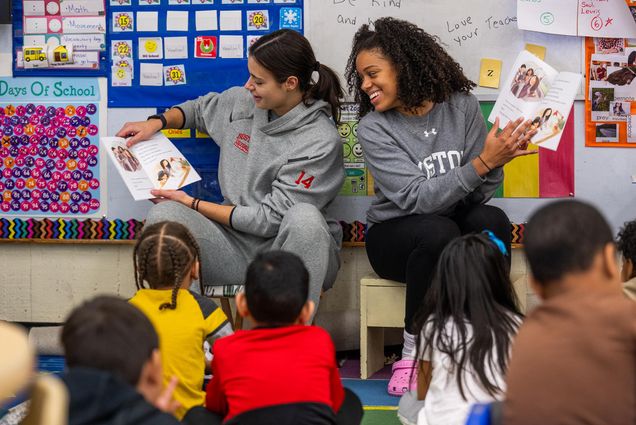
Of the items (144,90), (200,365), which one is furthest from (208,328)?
(144,90)

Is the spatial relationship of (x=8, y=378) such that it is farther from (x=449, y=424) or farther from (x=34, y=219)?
(x=34, y=219)

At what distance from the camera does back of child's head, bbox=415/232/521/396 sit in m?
2.16

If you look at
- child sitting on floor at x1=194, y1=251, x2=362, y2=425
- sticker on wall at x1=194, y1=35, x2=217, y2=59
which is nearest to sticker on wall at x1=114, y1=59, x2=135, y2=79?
sticker on wall at x1=194, y1=35, x2=217, y2=59

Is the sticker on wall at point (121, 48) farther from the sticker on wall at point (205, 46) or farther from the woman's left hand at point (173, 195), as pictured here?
the woman's left hand at point (173, 195)

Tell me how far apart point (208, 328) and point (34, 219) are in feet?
5.92

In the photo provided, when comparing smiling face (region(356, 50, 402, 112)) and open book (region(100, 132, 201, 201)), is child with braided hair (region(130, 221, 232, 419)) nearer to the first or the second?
open book (region(100, 132, 201, 201))

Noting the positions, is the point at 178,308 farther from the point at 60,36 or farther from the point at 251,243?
the point at 60,36

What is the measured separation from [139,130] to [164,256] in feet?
3.91

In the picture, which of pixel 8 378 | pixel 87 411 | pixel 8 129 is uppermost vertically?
pixel 8 129

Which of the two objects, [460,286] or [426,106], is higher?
[426,106]

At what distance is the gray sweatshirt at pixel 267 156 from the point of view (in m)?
3.35

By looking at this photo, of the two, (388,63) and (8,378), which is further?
(388,63)

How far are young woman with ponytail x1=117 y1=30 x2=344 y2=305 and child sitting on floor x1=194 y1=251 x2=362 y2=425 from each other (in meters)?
1.07

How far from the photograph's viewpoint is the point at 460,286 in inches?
90.0
